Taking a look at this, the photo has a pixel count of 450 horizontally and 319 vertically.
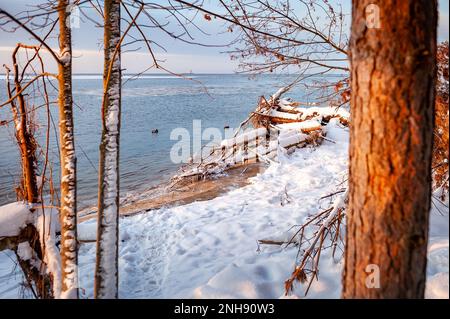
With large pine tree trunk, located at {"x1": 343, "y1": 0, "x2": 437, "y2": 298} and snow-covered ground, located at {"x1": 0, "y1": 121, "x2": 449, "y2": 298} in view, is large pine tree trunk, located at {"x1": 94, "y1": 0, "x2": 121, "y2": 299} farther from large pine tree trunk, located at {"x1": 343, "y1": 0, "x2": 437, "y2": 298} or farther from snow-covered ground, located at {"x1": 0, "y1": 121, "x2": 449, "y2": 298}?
large pine tree trunk, located at {"x1": 343, "y1": 0, "x2": 437, "y2": 298}

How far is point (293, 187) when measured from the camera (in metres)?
9.20

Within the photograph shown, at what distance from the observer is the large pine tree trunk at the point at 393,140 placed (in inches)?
69.9

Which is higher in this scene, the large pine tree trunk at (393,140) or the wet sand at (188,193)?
the large pine tree trunk at (393,140)

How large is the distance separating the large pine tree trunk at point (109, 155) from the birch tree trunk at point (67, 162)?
341 millimetres

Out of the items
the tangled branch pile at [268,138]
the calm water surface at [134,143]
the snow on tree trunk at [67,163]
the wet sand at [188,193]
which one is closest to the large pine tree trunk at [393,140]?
the calm water surface at [134,143]

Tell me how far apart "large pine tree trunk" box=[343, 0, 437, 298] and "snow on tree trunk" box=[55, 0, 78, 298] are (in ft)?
8.18

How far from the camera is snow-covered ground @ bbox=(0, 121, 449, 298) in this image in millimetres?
3900

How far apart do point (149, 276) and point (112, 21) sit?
3519mm

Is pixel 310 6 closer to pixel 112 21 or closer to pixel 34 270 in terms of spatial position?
pixel 112 21

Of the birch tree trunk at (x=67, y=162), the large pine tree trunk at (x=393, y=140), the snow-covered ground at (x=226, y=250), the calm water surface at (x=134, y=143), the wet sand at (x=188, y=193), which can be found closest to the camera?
the large pine tree trunk at (x=393, y=140)

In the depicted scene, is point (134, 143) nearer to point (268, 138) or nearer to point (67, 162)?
point (268, 138)

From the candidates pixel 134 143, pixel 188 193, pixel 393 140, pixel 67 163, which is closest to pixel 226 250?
pixel 67 163

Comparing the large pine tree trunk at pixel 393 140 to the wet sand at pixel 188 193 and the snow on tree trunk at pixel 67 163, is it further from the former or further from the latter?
the wet sand at pixel 188 193
